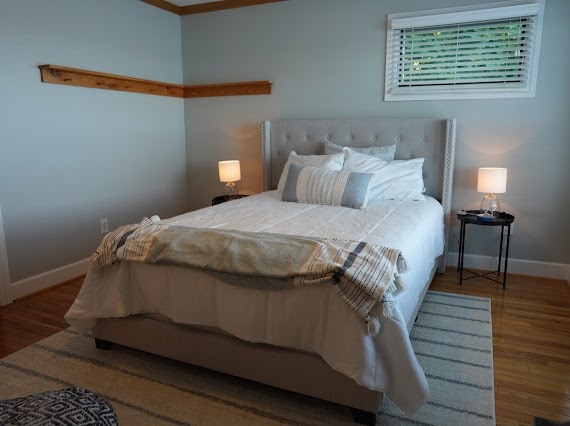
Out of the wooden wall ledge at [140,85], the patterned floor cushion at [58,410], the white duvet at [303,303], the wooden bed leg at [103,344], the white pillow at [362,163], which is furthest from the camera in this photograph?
the white pillow at [362,163]

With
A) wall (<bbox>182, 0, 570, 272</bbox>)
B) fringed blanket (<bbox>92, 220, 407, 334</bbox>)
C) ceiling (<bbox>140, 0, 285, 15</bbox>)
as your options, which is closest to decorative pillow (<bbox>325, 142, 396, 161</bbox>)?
wall (<bbox>182, 0, 570, 272</bbox>)

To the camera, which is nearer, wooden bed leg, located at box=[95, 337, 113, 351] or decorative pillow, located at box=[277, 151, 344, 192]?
wooden bed leg, located at box=[95, 337, 113, 351]

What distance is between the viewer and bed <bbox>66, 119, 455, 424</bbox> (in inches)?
61.6

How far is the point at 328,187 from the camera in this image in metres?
3.06

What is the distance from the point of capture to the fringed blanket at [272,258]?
5.15 ft

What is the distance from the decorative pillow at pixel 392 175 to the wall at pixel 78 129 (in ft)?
6.79

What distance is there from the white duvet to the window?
4.49 ft

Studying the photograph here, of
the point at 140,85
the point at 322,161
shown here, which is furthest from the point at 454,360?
the point at 140,85

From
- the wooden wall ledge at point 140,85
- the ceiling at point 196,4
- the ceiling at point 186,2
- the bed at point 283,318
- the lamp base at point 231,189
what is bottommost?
the bed at point 283,318

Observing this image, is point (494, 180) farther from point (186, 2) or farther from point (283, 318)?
point (186, 2)

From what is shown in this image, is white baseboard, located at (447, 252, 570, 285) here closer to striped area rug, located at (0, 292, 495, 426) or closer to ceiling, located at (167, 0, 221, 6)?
striped area rug, located at (0, 292, 495, 426)

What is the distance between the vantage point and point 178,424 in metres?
1.72

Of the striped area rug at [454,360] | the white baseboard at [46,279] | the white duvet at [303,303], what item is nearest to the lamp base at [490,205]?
the striped area rug at [454,360]

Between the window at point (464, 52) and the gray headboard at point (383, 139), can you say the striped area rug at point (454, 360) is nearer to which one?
the gray headboard at point (383, 139)
